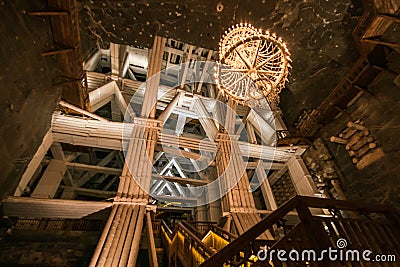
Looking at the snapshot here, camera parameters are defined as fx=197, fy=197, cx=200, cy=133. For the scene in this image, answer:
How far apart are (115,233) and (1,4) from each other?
5.09m

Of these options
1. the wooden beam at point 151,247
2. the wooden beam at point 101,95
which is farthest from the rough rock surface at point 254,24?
the wooden beam at point 151,247

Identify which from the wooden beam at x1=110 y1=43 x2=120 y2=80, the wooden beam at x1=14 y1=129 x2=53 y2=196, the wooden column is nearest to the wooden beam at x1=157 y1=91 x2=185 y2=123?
the wooden column

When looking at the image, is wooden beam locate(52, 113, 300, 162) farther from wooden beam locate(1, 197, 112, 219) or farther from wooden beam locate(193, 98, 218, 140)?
wooden beam locate(1, 197, 112, 219)

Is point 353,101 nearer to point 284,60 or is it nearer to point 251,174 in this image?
point 284,60

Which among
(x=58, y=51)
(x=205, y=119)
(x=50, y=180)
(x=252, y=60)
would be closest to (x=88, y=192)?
(x=50, y=180)

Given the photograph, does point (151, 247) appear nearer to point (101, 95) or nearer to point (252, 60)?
point (252, 60)

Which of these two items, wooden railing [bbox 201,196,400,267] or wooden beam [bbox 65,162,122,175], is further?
wooden beam [bbox 65,162,122,175]

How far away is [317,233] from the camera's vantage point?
6.71ft

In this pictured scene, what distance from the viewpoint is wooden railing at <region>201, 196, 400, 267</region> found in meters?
1.95

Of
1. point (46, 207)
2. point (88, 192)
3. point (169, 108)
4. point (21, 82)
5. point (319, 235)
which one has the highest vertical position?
point (169, 108)

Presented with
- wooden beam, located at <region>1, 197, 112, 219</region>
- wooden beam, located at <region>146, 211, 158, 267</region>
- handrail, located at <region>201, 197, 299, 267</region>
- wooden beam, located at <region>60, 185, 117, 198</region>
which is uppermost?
wooden beam, located at <region>60, 185, 117, 198</region>

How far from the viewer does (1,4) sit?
358cm

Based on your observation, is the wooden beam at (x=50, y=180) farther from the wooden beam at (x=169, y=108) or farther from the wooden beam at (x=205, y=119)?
the wooden beam at (x=205, y=119)

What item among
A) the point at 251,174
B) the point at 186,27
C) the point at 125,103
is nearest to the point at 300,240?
the point at 186,27
